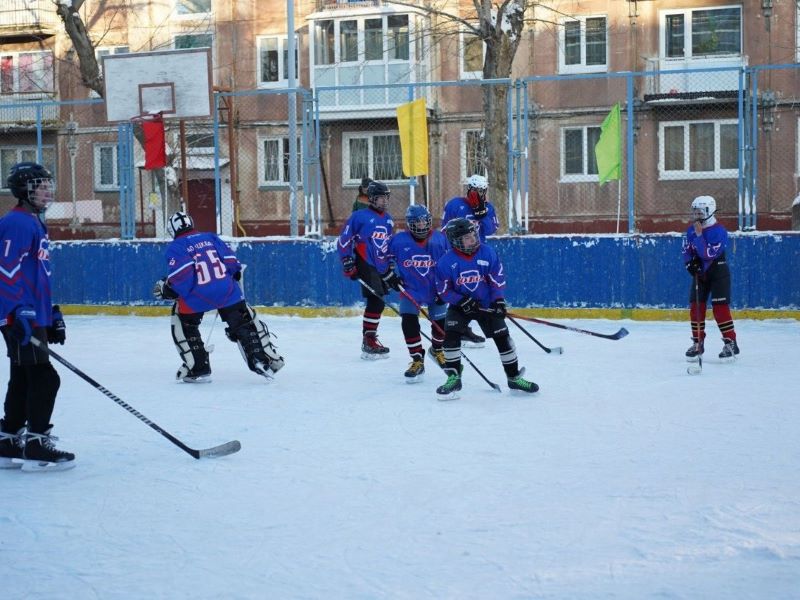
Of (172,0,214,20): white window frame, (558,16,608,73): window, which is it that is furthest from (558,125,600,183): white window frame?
(172,0,214,20): white window frame

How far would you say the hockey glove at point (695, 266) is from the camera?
27.1 feet

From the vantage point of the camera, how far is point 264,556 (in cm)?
368

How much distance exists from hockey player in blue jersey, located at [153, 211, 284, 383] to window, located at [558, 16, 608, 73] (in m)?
16.1

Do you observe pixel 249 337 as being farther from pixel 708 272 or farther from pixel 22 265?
pixel 708 272

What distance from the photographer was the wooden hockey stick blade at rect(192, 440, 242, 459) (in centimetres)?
515

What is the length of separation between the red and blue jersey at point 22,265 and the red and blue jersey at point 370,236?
3.93 m

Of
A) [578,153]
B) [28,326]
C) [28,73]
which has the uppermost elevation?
[28,73]

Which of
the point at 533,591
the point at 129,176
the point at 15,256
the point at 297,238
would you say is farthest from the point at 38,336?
the point at 129,176

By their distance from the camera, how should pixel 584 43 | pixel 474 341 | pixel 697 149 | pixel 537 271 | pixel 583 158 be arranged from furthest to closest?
pixel 584 43, pixel 583 158, pixel 697 149, pixel 537 271, pixel 474 341

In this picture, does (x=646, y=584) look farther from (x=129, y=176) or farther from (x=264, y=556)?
(x=129, y=176)

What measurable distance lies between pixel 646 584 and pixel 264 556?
1.22 m

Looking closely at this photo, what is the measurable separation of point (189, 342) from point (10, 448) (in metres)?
2.55

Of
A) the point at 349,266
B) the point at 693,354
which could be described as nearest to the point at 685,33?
the point at 693,354

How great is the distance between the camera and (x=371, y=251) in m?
8.84
